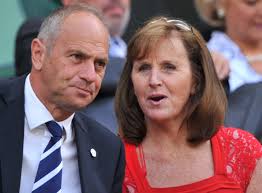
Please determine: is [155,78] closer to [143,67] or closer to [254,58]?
[143,67]

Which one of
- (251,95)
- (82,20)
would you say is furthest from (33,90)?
(251,95)

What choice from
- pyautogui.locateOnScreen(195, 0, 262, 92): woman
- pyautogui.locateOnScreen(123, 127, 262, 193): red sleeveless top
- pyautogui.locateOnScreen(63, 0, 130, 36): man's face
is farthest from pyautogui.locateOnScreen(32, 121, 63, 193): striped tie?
pyautogui.locateOnScreen(195, 0, 262, 92): woman

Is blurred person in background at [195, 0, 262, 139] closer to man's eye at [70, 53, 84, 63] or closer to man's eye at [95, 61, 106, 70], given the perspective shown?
man's eye at [95, 61, 106, 70]

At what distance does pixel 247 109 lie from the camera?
548cm

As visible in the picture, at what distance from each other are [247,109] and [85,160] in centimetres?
A: 167

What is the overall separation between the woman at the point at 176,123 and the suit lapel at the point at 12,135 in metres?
0.77

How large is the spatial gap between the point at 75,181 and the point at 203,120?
2.83 ft

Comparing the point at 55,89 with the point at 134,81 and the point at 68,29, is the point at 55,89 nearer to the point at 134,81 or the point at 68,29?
the point at 68,29

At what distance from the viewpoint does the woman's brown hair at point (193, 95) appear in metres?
4.58

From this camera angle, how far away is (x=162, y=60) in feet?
14.8

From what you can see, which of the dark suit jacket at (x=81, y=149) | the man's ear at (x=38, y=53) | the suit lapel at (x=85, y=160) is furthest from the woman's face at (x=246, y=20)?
the man's ear at (x=38, y=53)

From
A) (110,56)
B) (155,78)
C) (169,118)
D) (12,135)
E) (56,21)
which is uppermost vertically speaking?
(56,21)

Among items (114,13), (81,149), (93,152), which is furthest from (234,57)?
(81,149)

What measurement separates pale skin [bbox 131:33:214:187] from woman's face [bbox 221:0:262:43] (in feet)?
5.39
